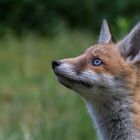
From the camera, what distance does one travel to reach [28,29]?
1828 cm

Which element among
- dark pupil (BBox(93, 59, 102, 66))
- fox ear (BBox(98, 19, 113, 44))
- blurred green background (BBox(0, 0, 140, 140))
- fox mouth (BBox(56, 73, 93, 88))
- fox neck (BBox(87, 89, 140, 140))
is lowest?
fox neck (BBox(87, 89, 140, 140))

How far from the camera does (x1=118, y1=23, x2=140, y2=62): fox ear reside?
24.2 ft

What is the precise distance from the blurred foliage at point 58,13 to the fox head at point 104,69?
30.9 ft

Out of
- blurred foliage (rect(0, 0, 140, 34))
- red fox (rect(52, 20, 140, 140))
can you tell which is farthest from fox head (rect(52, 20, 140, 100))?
blurred foliage (rect(0, 0, 140, 34))

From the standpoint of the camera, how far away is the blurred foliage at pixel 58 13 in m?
18.3

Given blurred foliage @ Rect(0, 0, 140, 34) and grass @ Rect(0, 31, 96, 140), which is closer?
grass @ Rect(0, 31, 96, 140)

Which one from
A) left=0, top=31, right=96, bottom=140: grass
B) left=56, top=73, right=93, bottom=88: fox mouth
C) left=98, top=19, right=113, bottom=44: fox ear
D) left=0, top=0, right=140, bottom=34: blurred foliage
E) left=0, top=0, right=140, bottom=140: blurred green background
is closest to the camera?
left=56, top=73, right=93, bottom=88: fox mouth

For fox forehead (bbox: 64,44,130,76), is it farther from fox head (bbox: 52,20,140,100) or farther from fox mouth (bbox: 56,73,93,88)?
fox mouth (bbox: 56,73,93,88)

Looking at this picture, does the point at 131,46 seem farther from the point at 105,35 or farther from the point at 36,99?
the point at 36,99

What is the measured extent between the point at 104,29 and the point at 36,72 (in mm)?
5766

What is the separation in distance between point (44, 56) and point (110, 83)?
8.14m

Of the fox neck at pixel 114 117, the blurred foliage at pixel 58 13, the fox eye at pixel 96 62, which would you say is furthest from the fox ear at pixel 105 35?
the blurred foliage at pixel 58 13

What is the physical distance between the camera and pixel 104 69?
725 cm

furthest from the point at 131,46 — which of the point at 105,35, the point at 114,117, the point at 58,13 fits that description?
the point at 58,13
